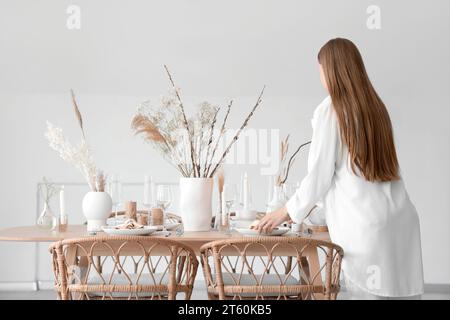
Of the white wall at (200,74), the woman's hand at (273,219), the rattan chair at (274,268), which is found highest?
the white wall at (200,74)

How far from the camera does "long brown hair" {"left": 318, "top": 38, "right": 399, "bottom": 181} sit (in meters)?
2.41

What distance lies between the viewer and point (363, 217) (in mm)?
2389

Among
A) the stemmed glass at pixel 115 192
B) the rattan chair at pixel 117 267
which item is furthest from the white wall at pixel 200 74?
the rattan chair at pixel 117 267

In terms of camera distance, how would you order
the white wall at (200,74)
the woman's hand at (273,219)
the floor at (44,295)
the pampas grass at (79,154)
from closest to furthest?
the woman's hand at (273,219) → the pampas grass at (79,154) → the white wall at (200,74) → the floor at (44,295)

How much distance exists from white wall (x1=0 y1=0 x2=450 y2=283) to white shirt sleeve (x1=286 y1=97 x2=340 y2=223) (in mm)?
2812

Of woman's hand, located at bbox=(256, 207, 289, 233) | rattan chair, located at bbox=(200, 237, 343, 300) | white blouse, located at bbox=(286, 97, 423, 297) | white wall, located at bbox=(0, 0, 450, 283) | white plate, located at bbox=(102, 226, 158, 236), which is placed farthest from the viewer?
white wall, located at bbox=(0, 0, 450, 283)

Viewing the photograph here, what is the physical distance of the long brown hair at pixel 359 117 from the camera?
241 cm

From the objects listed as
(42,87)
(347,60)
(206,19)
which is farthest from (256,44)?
(347,60)

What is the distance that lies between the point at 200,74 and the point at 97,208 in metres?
3.10

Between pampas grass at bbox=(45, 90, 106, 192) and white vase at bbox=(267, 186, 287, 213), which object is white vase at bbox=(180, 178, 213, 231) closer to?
white vase at bbox=(267, 186, 287, 213)

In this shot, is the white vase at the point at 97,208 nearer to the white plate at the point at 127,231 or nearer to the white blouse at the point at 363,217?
the white plate at the point at 127,231

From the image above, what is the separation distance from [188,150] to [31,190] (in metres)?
3.42

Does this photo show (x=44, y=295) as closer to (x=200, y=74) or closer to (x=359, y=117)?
(x=200, y=74)

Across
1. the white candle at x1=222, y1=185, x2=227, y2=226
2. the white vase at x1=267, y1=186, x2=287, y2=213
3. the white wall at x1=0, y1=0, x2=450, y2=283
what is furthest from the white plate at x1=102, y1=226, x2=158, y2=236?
the white wall at x1=0, y1=0, x2=450, y2=283
